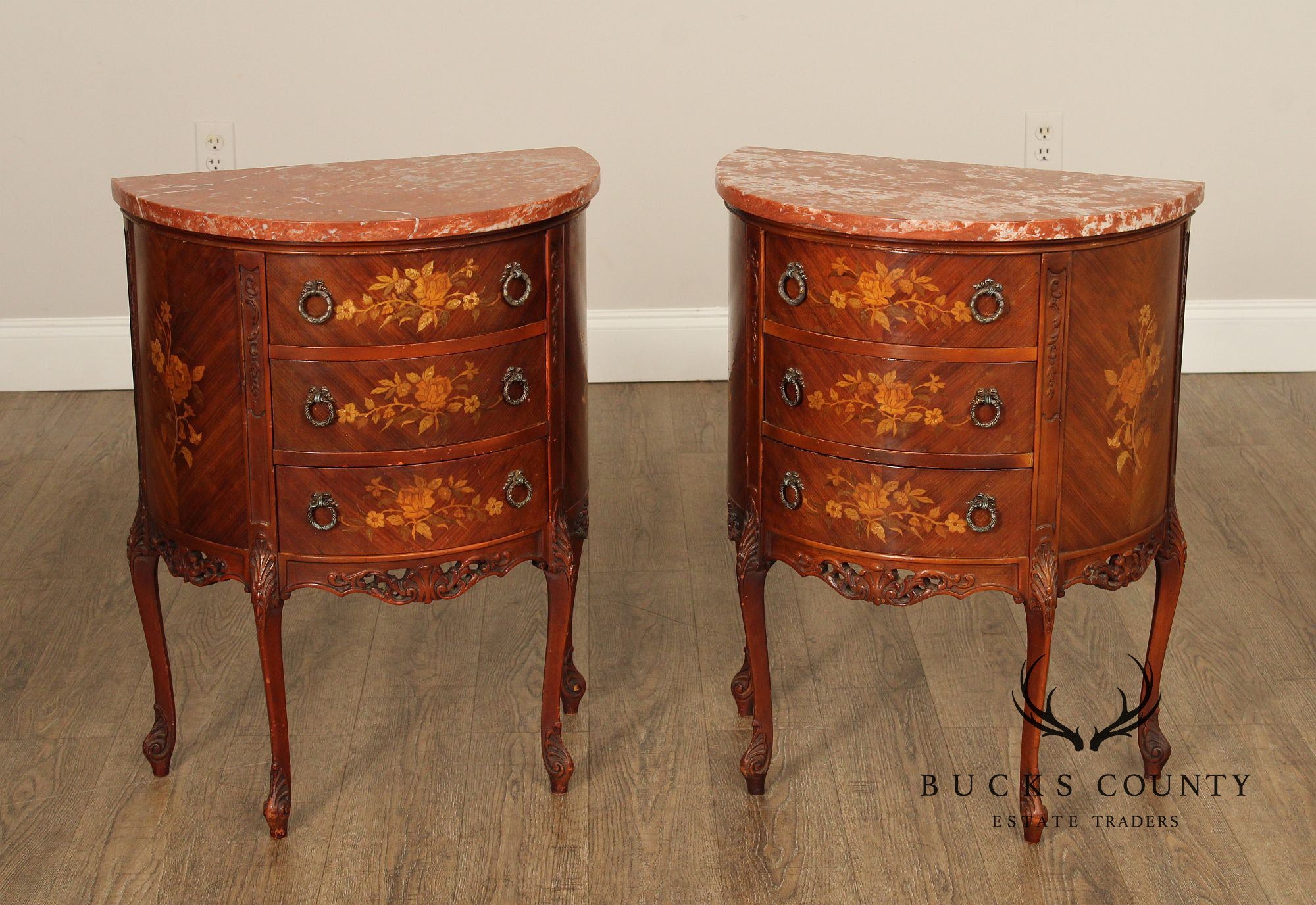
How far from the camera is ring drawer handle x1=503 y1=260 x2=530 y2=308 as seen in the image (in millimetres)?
1916

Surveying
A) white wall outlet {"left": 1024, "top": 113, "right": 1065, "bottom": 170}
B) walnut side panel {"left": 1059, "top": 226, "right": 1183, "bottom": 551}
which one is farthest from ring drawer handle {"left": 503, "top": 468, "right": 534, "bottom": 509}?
white wall outlet {"left": 1024, "top": 113, "right": 1065, "bottom": 170}

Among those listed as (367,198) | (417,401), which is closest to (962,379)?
(417,401)

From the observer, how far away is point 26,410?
3.70 m

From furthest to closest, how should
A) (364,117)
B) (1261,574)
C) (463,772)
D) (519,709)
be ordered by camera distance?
(364,117), (1261,574), (519,709), (463,772)

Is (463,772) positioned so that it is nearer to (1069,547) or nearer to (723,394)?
(1069,547)

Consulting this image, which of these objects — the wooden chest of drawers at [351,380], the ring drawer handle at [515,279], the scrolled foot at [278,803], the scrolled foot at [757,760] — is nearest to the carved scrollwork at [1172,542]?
the scrolled foot at [757,760]

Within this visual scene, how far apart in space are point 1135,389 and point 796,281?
44 cm

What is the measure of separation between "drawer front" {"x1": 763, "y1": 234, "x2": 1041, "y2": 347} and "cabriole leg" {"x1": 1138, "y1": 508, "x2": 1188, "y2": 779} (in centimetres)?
45

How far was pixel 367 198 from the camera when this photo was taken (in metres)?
1.96

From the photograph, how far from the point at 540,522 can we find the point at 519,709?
443mm

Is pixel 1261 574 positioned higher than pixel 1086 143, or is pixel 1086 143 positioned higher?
pixel 1086 143

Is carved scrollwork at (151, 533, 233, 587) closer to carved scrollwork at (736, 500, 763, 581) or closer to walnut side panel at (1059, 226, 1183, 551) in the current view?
carved scrollwork at (736, 500, 763, 581)

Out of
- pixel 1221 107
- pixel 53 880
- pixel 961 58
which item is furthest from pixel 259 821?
pixel 1221 107

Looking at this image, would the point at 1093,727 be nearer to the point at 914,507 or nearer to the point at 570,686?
the point at 914,507
